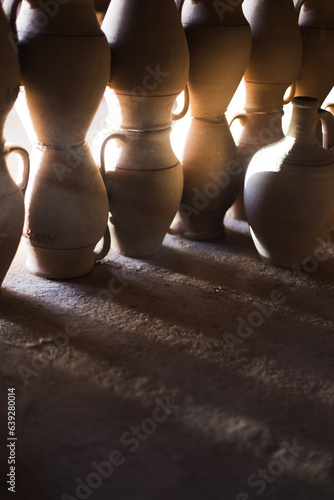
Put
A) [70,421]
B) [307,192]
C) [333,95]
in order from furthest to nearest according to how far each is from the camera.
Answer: [333,95] → [307,192] → [70,421]

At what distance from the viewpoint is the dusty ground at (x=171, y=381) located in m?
1.71

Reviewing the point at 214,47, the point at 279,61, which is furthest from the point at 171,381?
the point at 279,61

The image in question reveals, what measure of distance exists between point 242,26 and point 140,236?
1055 millimetres

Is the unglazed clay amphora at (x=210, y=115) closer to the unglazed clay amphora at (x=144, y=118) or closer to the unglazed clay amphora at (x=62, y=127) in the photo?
the unglazed clay amphora at (x=144, y=118)

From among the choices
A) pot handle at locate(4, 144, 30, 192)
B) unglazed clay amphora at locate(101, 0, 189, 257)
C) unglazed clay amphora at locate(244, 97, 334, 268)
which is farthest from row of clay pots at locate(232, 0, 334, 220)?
pot handle at locate(4, 144, 30, 192)

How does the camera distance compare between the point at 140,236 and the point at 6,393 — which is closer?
the point at 6,393

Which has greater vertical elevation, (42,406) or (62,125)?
(62,125)

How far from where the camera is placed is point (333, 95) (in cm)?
377

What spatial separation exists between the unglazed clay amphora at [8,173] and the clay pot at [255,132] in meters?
1.27

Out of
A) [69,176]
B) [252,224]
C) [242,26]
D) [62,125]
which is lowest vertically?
[252,224]

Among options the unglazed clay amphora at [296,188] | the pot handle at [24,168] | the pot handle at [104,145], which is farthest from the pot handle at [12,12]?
the unglazed clay amphora at [296,188]

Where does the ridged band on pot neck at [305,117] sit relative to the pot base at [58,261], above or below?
above

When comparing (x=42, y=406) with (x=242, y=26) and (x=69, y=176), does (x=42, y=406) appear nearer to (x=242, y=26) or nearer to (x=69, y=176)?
(x=69, y=176)

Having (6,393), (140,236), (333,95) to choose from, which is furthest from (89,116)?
(333,95)
